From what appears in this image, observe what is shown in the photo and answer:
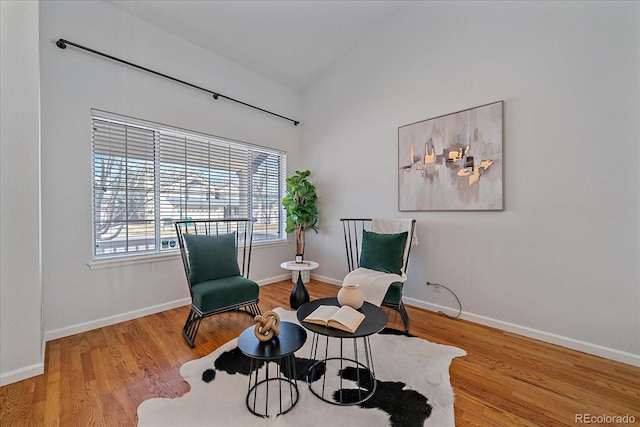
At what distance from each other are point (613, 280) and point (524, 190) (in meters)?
0.90

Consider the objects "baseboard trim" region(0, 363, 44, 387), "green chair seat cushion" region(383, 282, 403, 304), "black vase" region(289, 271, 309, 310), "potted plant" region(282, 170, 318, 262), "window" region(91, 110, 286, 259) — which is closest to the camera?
"baseboard trim" region(0, 363, 44, 387)

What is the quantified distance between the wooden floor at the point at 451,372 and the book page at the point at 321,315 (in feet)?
2.84

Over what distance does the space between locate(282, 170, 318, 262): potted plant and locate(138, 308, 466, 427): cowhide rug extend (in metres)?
2.22

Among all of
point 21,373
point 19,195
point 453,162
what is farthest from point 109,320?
point 453,162

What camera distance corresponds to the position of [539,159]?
2.30 meters

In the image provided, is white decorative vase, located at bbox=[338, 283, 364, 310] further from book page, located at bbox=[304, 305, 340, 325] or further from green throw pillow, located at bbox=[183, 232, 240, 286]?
green throw pillow, located at bbox=[183, 232, 240, 286]

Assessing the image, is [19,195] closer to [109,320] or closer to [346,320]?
[109,320]

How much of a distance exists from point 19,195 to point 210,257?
4.52 feet

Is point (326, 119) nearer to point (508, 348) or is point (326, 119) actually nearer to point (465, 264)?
point (465, 264)

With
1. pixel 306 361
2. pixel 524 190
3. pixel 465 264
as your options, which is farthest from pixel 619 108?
pixel 306 361

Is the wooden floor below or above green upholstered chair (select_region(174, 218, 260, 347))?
below

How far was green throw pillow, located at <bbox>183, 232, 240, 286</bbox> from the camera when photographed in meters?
2.52

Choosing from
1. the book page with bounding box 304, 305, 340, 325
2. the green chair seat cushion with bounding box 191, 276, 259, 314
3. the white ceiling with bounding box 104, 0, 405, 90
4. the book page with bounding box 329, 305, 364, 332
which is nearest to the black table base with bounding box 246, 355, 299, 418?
the book page with bounding box 304, 305, 340, 325

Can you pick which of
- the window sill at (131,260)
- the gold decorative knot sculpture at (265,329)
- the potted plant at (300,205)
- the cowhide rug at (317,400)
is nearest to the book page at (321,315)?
the gold decorative knot sculpture at (265,329)
